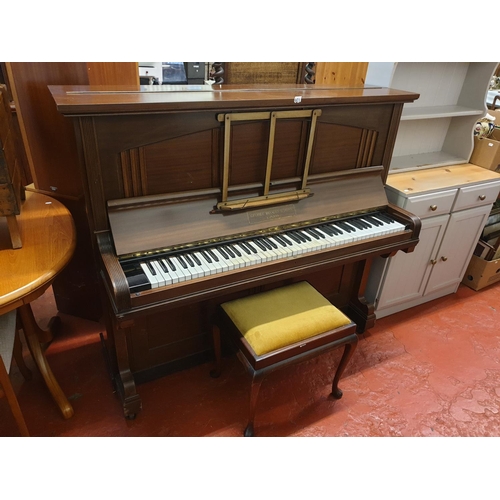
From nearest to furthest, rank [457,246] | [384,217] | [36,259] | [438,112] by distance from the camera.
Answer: [36,259] < [384,217] < [438,112] < [457,246]

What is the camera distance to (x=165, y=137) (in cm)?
162

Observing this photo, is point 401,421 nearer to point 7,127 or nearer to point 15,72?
point 7,127

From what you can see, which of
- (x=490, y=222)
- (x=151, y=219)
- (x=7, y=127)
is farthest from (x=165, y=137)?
(x=490, y=222)

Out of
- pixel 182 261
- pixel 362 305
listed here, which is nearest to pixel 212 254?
pixel 182 261

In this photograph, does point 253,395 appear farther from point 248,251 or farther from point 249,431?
point 248,251

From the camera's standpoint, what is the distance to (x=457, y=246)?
2697mm

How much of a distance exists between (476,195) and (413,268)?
614mm

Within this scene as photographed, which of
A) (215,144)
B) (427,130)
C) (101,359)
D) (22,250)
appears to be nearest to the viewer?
(22,250)

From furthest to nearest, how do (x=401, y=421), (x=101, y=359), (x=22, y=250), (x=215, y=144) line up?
(x=101, y=359)
(x=401, y=421)
(x=215, y=144)
(x=22, y=250)

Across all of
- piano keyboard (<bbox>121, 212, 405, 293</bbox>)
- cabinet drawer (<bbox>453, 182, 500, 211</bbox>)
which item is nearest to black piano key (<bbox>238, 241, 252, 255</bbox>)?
piano keyboard (<bbox>121, 212, 405, 293</bbox>)

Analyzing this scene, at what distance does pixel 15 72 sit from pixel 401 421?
8.09ft

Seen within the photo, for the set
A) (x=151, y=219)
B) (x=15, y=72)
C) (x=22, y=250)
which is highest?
(x=15, y=72)

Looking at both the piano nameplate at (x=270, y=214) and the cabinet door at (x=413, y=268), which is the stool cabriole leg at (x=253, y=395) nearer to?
the piano nameplate at (x=270, y=214)

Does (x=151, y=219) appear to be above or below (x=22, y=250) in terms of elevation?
above
